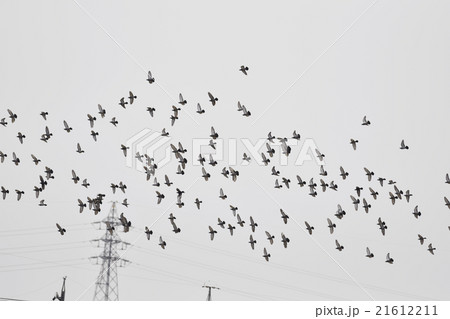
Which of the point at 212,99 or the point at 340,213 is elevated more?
the point at 212,99

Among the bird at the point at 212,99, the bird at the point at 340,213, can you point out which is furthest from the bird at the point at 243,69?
the bird at the point at 340,213

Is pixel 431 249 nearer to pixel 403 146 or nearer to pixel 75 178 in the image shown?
pixel 403 146

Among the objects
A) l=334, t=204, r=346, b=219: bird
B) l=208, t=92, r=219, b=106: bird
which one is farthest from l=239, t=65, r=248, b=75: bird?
l=334, t=204, r=346, b=219: bird

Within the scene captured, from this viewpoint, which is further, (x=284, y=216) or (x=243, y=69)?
(x=284, y=216)

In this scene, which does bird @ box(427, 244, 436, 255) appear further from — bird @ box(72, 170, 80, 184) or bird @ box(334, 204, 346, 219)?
bird @ box(72, 170, 80, 184)

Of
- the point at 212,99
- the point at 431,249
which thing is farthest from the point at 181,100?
the point at 431,249

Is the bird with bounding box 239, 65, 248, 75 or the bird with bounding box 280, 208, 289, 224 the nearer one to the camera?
the bird with bounding box 239, 65, 248, 75

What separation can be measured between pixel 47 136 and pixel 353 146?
63.6 ft

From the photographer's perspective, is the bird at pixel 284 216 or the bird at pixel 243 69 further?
the bird at pixel 284 216

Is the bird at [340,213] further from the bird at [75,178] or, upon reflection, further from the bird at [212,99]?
the bird at [75,178]
